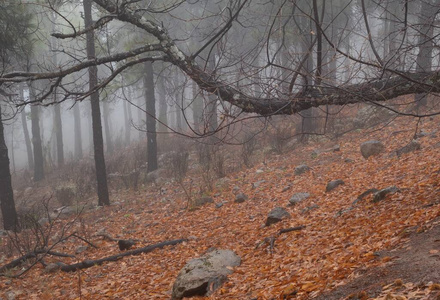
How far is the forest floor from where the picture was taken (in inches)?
A: 139

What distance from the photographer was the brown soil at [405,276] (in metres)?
2.74

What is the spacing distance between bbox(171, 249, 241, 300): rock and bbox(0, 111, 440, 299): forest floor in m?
0.13

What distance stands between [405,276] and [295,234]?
2721mm

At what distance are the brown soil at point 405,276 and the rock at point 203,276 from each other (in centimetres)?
167

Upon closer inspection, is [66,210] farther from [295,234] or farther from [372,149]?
[372,149]

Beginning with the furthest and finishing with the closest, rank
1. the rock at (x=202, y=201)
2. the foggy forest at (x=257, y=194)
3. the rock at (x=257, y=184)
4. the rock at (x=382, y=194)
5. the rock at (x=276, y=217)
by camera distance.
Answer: the rock at (x=257, y=184), the rock at (x=202, y=201), the rock at (x=276, y=217), the rock at (x=382, y=194), the foggy forest at (x=257, y=194)

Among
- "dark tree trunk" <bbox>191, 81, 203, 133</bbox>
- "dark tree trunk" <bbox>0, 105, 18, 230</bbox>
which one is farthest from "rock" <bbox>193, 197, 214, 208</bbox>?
"dark tree trunk" <bbox>0, 105, 18, 230</bbox>

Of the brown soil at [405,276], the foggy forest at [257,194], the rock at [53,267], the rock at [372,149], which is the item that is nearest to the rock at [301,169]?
the foggy forest at [257,194]

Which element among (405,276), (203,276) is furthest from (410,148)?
(405,276)

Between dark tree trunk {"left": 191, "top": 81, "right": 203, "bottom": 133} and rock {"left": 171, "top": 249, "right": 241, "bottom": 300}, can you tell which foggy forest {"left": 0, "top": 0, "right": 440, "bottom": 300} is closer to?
rock {"left": 171, "top": 249, "right": 241, "bottom": 300}

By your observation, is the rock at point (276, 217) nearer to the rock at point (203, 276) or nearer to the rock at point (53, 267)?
the rock at point (203, 276)

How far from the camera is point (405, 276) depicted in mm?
3031

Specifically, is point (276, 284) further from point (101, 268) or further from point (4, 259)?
point (4, 259)

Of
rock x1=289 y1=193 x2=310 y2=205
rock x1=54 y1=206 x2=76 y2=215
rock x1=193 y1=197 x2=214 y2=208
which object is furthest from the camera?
rock x1=54 y1=206 x2=76 y2=215
